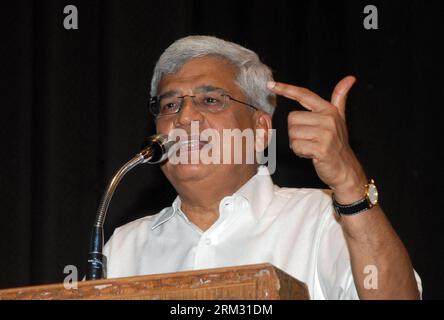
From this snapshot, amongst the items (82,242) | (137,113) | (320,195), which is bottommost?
(82,242)

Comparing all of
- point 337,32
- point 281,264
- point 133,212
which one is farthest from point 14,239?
point 337,32

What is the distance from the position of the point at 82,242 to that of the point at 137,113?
569mm

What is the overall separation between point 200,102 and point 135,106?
83cm

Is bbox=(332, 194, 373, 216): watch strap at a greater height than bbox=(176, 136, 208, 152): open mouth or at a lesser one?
lesser

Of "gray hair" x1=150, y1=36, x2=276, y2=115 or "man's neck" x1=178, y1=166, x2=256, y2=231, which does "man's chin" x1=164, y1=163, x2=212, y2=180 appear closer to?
"man's neck" x1=178, y1=166, x2=256, y2=231

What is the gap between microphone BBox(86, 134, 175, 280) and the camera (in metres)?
1.80

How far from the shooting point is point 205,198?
2.43 metres

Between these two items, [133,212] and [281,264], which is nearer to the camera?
[281,264]

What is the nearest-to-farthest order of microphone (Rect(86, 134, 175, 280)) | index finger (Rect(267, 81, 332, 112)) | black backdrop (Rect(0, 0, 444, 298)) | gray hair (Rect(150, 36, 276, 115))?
index finger (Rect(267, 81, 332, 112))
microphone (Rect(86, 134, 175, 280))
gray hair (Rect(150, 36, 276, 115))
black backdrop (Rect(0, 0, 444, 298))

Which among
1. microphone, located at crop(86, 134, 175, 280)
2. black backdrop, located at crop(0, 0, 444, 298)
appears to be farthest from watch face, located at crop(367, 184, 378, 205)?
black backdrop, located at crop(0, 0, 444, 298)

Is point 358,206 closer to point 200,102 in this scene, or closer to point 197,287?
point 197,287

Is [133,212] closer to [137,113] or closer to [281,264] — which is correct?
[137,113]

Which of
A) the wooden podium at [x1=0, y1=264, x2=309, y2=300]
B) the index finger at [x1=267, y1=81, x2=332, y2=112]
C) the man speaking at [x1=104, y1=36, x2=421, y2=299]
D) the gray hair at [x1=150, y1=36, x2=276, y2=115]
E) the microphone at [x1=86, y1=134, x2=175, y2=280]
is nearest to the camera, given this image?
the wooden podium at [x1=0, y1=264, x2=309, y2=300]

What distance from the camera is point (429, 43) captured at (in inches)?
120
